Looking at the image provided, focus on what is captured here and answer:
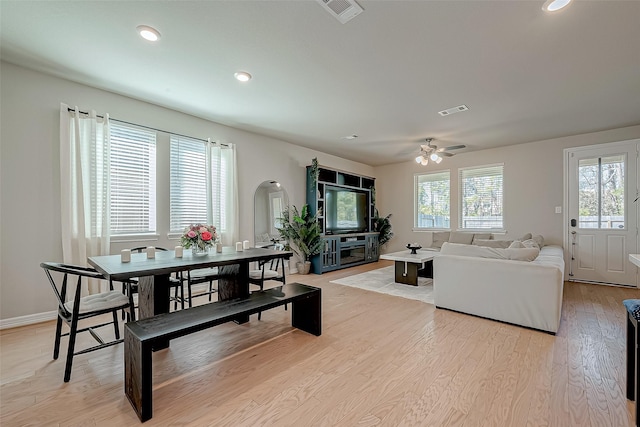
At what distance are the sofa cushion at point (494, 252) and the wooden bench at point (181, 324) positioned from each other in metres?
1.88

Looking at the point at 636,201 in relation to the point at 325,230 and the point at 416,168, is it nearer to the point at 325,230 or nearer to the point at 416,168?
the point at 416,168

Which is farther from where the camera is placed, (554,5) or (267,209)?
(267,209)

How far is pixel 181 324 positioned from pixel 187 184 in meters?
2.82

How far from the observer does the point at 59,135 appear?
3.11 meters

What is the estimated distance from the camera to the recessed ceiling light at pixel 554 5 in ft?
6.23

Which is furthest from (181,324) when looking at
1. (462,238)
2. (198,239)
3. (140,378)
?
(462,238)

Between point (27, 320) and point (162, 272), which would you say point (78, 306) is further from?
point (27, 320)

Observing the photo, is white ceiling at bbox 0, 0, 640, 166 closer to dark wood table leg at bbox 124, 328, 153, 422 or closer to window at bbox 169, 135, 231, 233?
window at bbox 169, 135, 231, 233

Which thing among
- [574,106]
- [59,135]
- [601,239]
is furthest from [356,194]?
[59,135]

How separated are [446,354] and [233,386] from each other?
1750mm

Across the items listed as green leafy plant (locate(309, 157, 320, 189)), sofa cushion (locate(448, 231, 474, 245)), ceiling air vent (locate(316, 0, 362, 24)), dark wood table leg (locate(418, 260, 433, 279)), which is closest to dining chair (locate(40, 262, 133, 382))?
ceiling air vent (locate(316, 0, 362, 24))

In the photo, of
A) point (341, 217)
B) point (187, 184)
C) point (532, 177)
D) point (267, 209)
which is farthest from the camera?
point (341, 217)

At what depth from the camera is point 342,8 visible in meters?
2.01

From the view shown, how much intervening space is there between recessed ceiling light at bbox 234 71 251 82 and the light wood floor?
272 centimetres
